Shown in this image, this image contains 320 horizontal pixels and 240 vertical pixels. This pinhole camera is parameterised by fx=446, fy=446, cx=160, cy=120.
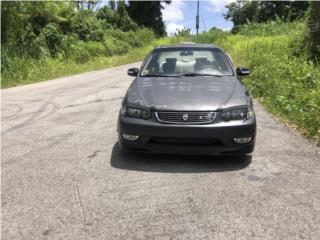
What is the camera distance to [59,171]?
5.56 meters

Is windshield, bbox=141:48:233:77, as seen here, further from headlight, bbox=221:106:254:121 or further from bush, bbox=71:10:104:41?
bush, bbox=71:10:104:41

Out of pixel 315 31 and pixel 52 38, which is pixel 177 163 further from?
pixel 52 38

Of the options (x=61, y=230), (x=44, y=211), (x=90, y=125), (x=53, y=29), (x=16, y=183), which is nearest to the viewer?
(x=61, y=230)

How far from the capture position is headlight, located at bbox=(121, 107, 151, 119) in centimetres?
554

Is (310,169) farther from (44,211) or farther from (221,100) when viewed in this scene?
(44,211)

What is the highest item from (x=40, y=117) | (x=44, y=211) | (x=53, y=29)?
(x=44, y=211)

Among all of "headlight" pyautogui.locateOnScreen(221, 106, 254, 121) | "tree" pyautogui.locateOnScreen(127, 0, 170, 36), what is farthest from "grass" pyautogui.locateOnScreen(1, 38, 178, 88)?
"tree" pyautogui.locateOnScreen(127, 0, 170, 36)

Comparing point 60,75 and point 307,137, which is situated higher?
point 307,137

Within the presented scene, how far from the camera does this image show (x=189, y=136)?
211 inches

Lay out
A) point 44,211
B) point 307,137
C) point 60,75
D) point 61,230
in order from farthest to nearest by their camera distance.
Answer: point 60,75
point 307,137
point 44,211
point 61,230

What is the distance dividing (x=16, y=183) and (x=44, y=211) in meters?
1.03

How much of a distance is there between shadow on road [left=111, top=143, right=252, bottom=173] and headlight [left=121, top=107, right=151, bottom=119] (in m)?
0.64

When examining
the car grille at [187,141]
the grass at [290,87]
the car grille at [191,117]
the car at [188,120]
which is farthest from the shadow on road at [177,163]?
the grass at [290,87]

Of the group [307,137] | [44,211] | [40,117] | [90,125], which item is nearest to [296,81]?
[307,137]
